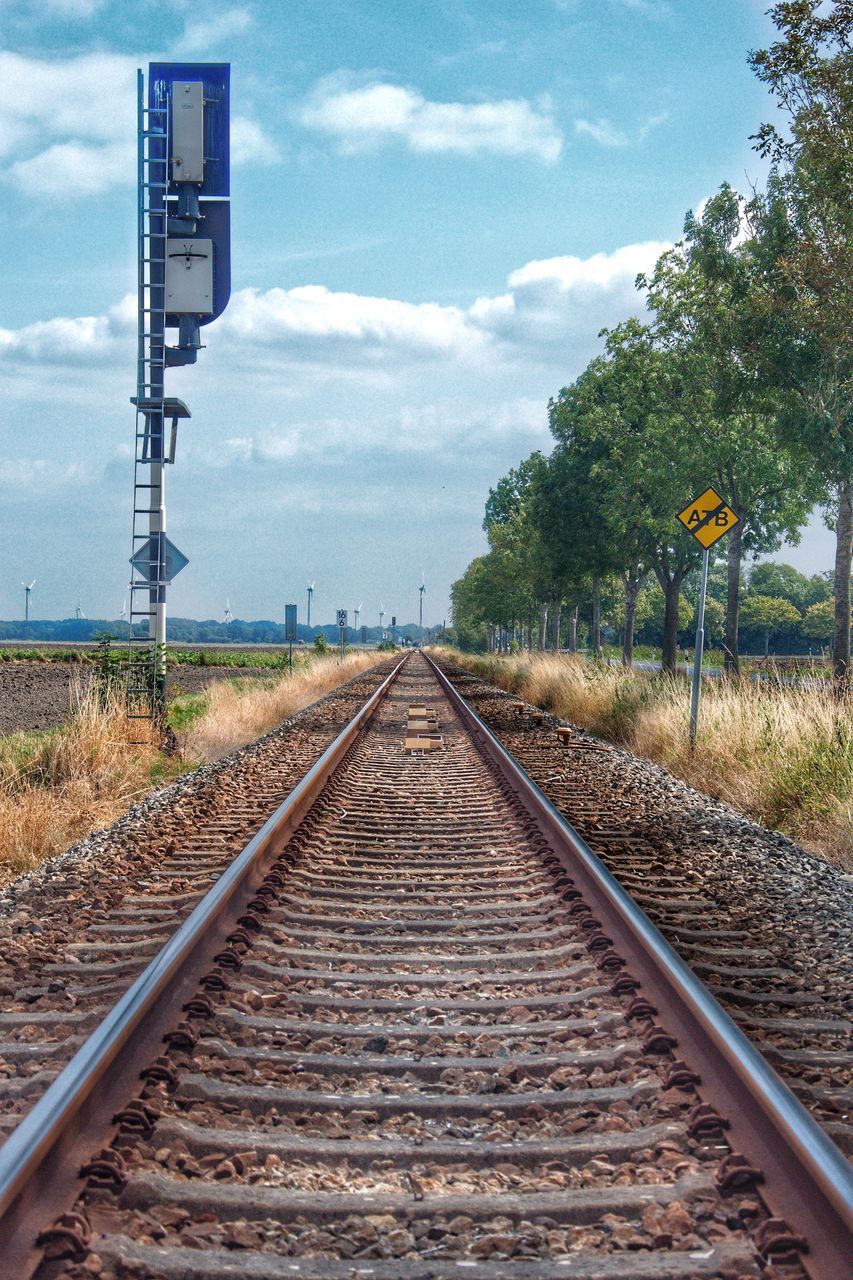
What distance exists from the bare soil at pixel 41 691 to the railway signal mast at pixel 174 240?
10.1 ft

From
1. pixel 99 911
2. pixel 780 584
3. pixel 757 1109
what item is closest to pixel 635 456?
pixel 99 911

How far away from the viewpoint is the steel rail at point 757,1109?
2.62 meters

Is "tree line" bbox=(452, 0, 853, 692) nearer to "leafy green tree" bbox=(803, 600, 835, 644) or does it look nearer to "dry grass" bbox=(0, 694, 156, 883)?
"dry grass" bbox=(0, 694, 156, 883)

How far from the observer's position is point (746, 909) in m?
6.51

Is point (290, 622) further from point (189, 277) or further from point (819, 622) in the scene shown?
point (819, 622)

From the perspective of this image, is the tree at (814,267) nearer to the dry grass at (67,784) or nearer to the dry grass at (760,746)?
the dry grass at (760,746)

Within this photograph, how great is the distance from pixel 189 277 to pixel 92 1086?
583 inches

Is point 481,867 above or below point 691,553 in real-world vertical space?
below

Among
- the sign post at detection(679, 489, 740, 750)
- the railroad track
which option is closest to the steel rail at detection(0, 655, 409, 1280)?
the railroad track

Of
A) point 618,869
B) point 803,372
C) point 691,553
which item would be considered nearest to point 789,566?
point 691,553

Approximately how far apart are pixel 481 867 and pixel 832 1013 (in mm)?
2898

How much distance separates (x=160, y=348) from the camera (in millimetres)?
15891

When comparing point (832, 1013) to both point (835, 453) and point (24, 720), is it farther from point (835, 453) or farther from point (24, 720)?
point (24, 720)

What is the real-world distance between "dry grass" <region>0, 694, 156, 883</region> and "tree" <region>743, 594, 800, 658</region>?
11789 centimetres
